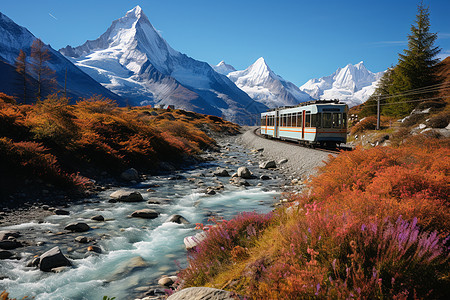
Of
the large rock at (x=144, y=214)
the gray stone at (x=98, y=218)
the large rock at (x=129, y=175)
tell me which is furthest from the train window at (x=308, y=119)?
the gray stone at (x=98, y=218)

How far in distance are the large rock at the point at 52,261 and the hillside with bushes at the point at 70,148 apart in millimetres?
4801

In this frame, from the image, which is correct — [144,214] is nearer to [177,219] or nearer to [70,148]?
[177,219]

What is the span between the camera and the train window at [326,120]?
1883cm

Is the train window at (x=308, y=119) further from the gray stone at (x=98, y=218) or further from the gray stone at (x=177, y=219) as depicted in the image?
the gray stone at (x=98, y=218)

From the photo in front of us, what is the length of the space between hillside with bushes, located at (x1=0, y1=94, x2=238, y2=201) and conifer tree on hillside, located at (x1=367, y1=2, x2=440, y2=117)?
97.5ft

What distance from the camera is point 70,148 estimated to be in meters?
12.5

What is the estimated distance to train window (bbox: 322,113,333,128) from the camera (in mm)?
18828

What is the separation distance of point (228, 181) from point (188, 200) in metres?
4.25

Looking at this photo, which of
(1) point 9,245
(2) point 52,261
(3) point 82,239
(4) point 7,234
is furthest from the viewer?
(3) point 82,239

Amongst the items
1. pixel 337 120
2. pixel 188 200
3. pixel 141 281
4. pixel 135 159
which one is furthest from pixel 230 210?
pixel 337 120

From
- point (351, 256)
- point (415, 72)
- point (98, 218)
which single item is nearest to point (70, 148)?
point (98, 218)

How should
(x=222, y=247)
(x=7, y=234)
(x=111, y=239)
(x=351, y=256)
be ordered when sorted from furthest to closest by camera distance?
1. (x=111, y=239)
2. (x=7, y=234)
3. (x=222, y=247)
4. (x=351, y=256)

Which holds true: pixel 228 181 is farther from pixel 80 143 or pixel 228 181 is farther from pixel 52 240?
pixel 52 240

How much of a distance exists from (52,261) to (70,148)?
900 cm
